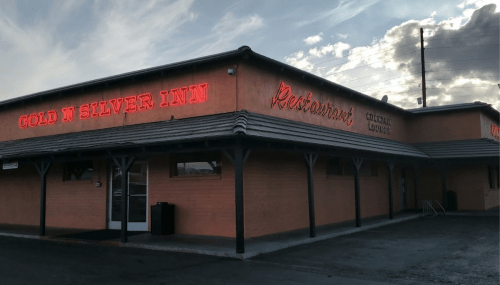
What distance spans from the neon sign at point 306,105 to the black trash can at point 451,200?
8261 millimetres

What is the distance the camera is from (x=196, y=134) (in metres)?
10.3

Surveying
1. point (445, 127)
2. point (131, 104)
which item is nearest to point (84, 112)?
point (131, 104)

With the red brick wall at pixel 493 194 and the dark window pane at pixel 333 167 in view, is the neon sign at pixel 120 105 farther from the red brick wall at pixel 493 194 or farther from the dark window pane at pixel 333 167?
the red brick wall at pixel 493 194

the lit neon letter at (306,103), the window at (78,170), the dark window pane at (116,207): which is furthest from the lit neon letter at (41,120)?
the lit neon letter at (306,103)

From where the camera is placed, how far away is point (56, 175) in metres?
16.2

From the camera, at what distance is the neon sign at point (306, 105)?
13281 mm

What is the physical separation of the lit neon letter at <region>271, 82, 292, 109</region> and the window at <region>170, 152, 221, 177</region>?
2521 millimetres

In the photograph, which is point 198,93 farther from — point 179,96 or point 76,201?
point 76,201

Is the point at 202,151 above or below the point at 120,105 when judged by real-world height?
below

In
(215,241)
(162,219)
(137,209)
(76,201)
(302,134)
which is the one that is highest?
(302,134)

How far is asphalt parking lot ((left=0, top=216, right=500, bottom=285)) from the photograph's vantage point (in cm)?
741

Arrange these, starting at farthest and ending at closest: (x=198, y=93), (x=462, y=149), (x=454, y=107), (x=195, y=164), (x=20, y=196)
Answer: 1. (x=454, y=107)
2. (x=462, y=149)
3. (x=20, y=196)
4. (x=195, y=164)
5. (x=198, y=93)

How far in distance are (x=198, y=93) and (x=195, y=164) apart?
7.22ft

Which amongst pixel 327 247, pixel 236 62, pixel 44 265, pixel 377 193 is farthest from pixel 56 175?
pixel 377 193
